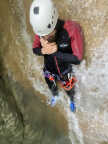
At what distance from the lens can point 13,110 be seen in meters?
3.25

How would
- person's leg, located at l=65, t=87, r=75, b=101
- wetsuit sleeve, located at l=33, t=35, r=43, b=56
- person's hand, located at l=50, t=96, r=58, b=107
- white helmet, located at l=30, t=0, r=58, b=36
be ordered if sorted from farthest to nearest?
person's hand, located at l=50, t=96, r=58, b=107 < person's leg, located at l=65, t=87, r=75, b=101 < wetsuit sleeve, located at l=33, t=35, r=43, b=56 < white helmet, located at l=30, t=0, r=58, b=36

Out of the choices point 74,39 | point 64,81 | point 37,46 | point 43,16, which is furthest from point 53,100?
point 43,16

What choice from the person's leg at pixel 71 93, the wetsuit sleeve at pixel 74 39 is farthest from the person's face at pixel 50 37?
the person's leg at pixel 71 93

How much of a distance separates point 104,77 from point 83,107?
2.18 feet

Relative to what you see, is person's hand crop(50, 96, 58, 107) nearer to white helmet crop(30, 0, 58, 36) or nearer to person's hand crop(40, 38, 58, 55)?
person's hand crop(40, 38, 58, 55)

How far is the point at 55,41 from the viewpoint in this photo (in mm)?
2580

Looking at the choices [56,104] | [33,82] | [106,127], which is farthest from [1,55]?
[106,127]

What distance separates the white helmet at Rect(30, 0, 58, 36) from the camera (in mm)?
2252

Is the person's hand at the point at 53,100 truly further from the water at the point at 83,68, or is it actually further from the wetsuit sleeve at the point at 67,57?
the wetsuit sleeve at the point at 67,57

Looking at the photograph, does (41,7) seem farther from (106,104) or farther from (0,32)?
(106,104)

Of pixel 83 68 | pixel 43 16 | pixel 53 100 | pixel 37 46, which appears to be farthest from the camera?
pixel 53 100

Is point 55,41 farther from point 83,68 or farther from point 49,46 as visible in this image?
point 83,68

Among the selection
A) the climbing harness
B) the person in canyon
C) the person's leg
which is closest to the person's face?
the person in canyon

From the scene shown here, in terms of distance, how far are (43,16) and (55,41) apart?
41cm
